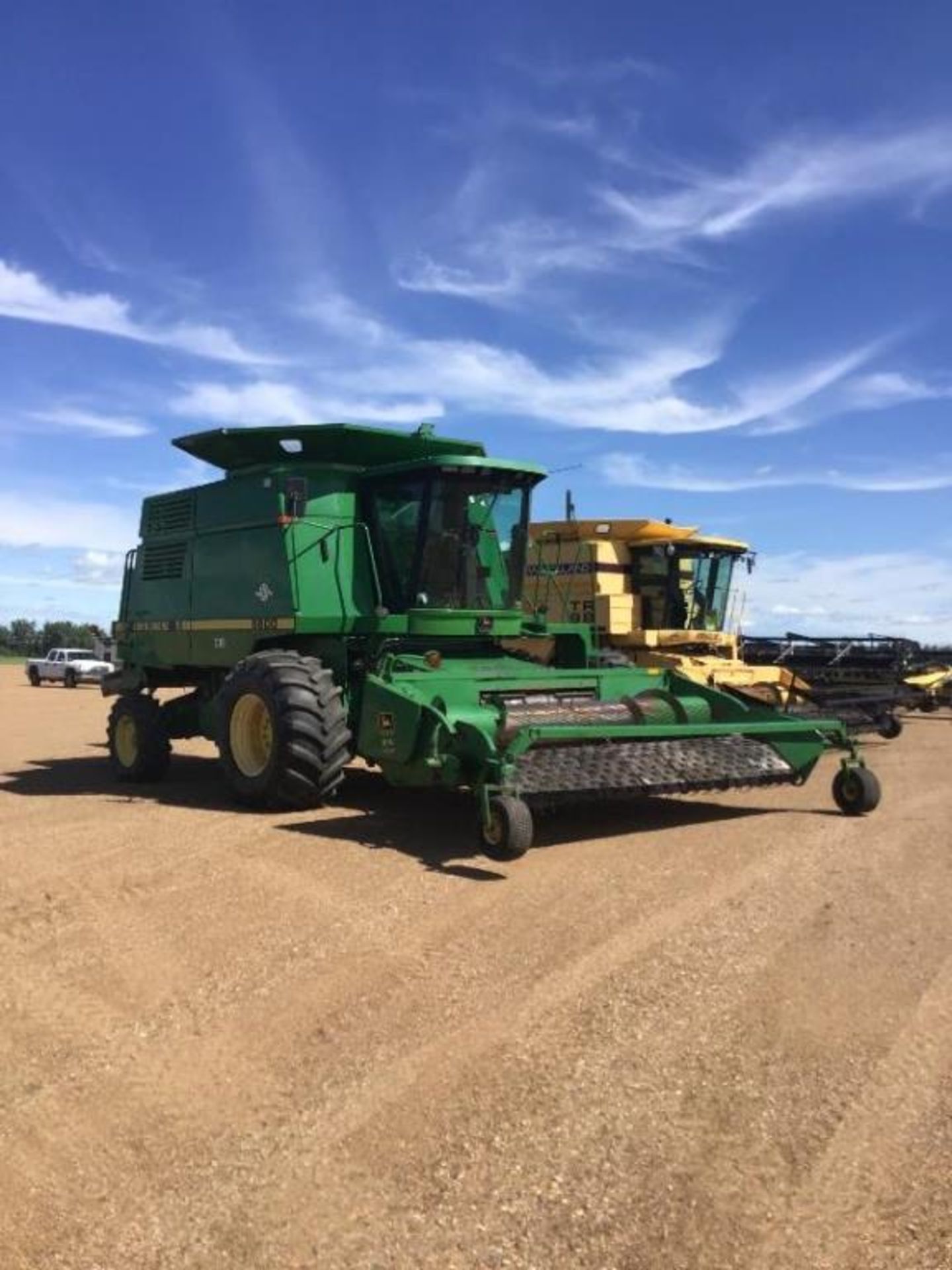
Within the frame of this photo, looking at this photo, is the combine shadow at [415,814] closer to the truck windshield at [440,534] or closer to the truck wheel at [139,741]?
the truck wheel at [139,741]

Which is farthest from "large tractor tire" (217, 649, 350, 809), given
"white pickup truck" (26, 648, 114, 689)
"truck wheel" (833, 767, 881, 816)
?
"white pickup truck" (26, 648, 114, 689)

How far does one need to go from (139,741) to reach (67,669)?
34136 mm

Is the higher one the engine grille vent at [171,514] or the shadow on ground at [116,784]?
the engine grille vent at [171,514]

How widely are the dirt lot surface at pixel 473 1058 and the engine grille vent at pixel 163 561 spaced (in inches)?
192

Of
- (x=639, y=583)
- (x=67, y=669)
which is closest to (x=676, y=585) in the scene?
(x=639, y=583)

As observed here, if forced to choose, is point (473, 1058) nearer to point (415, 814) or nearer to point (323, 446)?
point (415, 814)

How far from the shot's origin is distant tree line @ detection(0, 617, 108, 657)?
104625 mm

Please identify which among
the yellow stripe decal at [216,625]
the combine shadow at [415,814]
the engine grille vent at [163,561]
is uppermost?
the engine grille vent at [163,561]

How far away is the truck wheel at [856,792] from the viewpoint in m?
9.16

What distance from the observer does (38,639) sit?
11638cm

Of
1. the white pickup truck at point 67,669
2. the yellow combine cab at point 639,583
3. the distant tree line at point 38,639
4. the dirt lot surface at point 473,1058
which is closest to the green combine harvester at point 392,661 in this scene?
the dirt lot surface at point 473,1058

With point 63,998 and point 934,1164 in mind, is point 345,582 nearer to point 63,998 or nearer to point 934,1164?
point 63,998

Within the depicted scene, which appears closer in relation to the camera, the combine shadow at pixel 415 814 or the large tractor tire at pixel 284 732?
the combine shadow at pixel 415 814

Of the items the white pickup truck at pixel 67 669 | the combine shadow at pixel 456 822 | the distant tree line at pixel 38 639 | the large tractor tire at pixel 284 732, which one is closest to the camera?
the combine shadow at pixel 456 822
